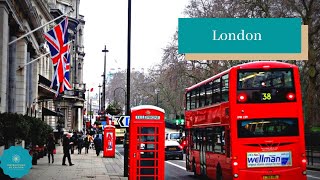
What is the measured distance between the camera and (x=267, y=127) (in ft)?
59.1

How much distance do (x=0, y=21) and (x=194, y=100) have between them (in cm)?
1013

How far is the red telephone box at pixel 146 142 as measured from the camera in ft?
64.0

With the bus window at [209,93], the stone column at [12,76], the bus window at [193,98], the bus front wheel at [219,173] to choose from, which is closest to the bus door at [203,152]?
the bus window at [193,98]

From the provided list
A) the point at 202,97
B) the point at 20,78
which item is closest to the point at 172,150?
the point at 20,78

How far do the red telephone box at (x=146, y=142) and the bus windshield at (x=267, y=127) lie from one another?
3.07 metres

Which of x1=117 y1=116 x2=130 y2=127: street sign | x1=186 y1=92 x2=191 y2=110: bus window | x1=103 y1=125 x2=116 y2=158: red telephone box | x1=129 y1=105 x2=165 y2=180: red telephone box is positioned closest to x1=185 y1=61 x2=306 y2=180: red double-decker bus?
x1=129 y1=105 x2=165 y2=180: red telephone box

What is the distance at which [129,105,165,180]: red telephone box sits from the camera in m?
19.5

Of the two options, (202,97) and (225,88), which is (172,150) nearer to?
(202,97)

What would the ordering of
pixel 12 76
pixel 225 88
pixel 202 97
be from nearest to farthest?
pixel 225 88 → pixel 202 97 → pixel 12 76

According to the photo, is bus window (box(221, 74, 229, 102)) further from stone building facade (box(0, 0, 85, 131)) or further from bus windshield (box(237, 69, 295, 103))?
stone building facade (box(0, 0, 85, 131))

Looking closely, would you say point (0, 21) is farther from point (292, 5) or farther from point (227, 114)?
point (292, 5)

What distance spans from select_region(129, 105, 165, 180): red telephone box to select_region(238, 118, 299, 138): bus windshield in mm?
3069

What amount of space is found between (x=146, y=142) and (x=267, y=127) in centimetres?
439

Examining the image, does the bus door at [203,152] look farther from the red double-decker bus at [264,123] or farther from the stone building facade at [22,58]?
the stone building facade at [22,58]
